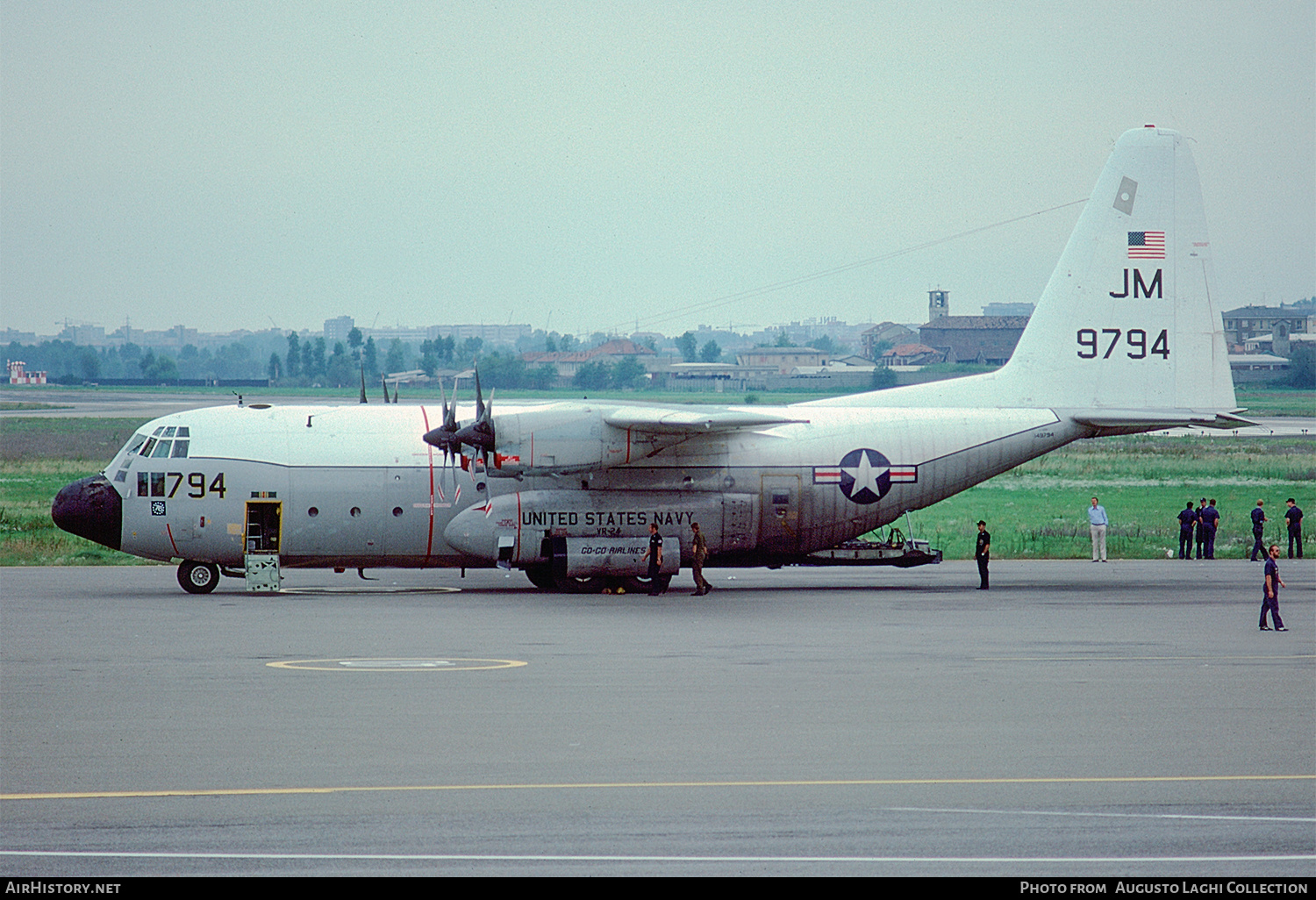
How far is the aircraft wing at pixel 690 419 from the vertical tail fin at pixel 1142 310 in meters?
7.65

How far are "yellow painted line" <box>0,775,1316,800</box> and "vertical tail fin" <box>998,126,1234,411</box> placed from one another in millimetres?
19983

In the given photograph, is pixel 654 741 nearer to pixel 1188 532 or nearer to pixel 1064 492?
pixel 1188 532

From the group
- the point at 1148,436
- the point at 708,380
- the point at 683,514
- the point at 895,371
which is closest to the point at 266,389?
the point at 708,380

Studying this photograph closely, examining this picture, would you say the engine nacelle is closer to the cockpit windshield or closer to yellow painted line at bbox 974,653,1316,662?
the cockpit windshield

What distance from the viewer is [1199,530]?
3831 cm

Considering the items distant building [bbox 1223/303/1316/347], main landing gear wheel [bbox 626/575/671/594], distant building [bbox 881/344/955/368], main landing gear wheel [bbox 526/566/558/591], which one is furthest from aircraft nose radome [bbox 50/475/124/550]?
distant building [bbox 1223/303/1316/347]

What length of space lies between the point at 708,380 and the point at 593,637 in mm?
102804

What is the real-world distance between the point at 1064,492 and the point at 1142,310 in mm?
31949

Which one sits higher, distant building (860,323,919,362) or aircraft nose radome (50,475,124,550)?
distant building (860,323,919,362)

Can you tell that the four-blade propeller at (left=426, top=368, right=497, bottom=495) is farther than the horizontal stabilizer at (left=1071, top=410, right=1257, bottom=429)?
No

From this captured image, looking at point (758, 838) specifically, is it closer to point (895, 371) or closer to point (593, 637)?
→ point (593, 637)

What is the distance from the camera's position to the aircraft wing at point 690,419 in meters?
27.9

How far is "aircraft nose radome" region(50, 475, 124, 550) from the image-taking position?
2852 cm

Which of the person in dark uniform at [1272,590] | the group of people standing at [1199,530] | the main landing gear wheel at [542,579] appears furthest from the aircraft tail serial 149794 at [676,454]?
the person in dark uniform at [1272,590]
